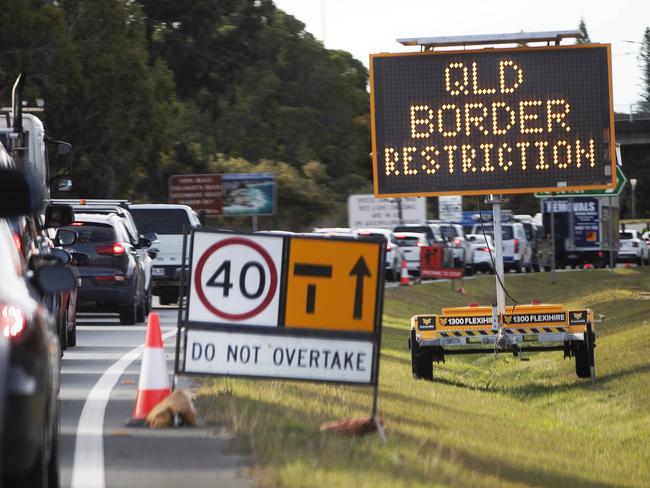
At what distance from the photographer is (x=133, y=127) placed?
164 feet

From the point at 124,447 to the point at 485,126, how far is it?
982 cm

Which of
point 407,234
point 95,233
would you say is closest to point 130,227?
point 95,233

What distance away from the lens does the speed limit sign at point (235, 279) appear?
11.9 meters

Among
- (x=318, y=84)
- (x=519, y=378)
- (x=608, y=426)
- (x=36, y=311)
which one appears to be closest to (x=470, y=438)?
→ (x=608, y=426)

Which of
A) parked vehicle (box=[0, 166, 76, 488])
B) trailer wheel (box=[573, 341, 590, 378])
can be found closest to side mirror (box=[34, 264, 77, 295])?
parked vehicle (box=[0, 166, 76, 488])

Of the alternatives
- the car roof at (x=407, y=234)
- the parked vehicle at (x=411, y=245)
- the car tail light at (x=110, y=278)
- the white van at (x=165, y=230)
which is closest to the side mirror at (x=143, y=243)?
the car tail light at (x=110, y=278)

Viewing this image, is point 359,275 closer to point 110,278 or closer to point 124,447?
point 124,447

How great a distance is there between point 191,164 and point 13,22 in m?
26.0

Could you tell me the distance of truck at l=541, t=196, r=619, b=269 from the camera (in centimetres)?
6950

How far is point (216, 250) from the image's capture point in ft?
39.4

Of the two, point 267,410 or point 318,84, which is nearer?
point 267,410

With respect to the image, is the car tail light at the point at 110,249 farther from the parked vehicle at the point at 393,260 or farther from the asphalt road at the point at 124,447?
the parked vehicle at the point at 393,260

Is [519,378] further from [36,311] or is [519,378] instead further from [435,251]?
[435,251]

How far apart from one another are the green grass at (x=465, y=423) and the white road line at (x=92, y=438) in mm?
775
